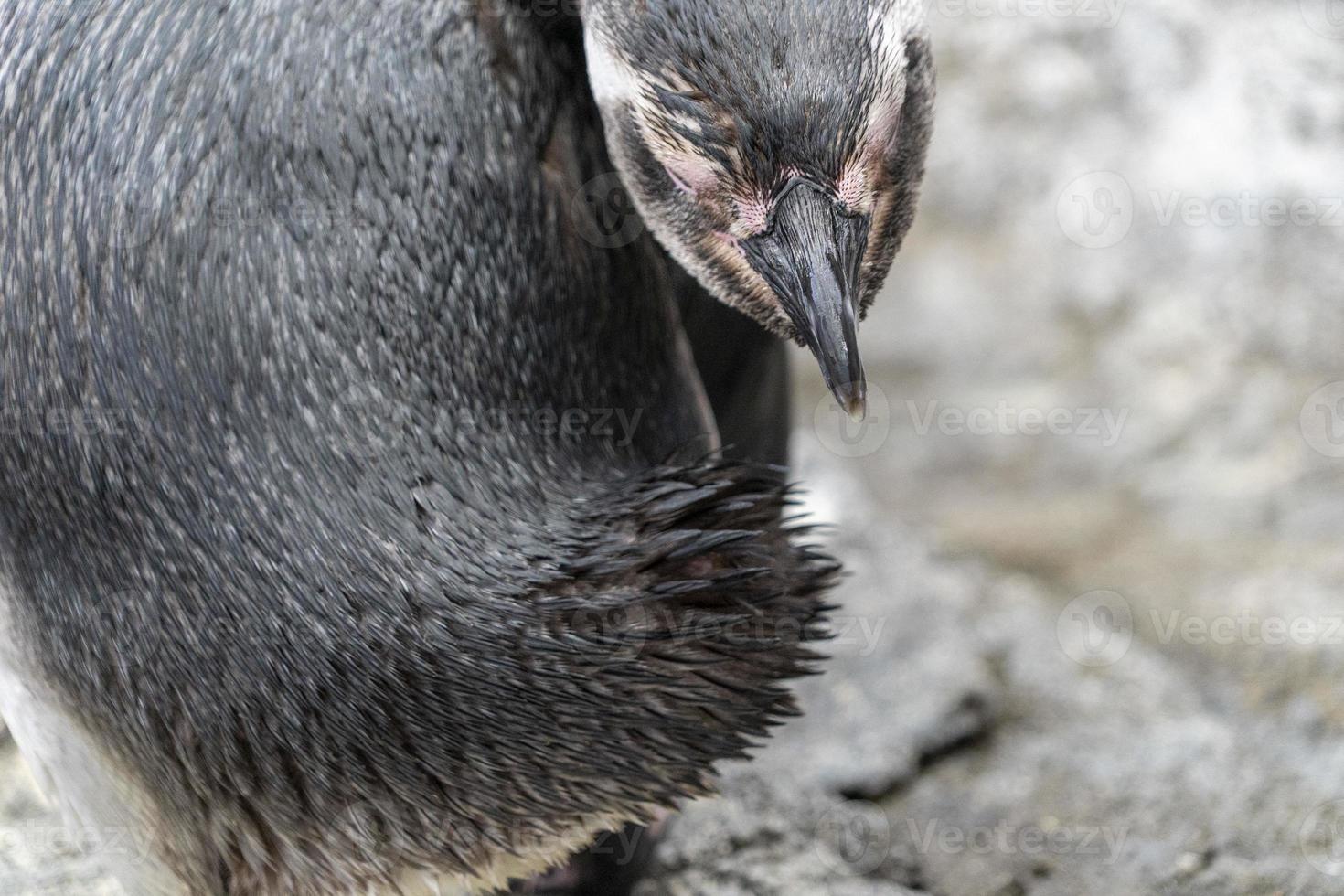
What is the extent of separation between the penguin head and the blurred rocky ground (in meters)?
0.96

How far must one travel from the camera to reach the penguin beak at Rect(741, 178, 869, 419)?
47.8 inches

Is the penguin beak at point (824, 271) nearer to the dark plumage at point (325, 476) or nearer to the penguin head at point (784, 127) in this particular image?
the penguin head at point (784, 127)

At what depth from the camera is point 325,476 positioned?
1.26 m

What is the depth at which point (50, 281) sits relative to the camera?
1.28 m

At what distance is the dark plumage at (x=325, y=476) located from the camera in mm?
1264

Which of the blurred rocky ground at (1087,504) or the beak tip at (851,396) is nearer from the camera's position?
the beak tip at (851,396)

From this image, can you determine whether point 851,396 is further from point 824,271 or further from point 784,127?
point 784,127

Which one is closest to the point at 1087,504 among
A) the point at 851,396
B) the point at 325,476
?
the point at 851,396

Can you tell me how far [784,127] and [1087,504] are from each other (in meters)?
2.16

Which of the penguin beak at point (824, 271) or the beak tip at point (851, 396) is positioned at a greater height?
the penguin beak at point (824, 271)

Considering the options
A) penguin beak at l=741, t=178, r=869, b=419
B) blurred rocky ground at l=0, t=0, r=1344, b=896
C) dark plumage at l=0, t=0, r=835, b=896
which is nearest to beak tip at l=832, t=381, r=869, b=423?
penguin beak at l=741, t=178, r=869, b=419

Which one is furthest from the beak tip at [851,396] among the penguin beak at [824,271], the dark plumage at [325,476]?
the dark plumage at [325,476]

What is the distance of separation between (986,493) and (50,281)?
243 cm

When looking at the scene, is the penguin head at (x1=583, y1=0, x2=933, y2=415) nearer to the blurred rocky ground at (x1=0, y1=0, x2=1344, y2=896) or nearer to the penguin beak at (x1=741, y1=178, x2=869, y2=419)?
the penguin beak at (x1=741, y1=178, x2=869, y2=419)
